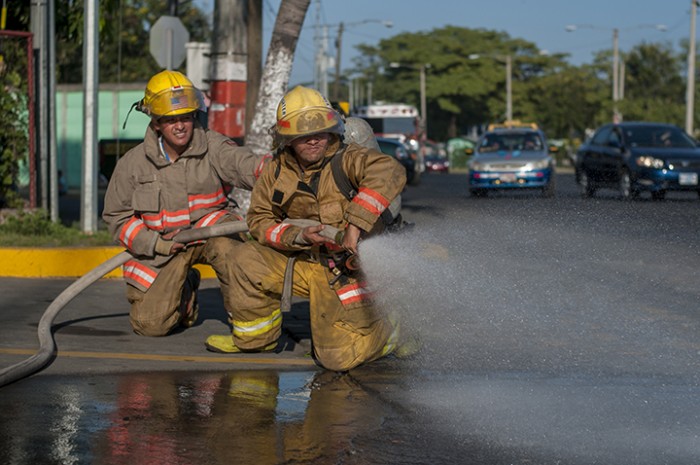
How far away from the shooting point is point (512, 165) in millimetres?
25656

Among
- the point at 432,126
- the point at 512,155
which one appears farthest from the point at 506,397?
the point at 432,126

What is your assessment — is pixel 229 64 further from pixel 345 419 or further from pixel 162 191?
pixel 345 419

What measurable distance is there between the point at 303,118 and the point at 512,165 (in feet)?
63.9

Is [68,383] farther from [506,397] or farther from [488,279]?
[488,279]

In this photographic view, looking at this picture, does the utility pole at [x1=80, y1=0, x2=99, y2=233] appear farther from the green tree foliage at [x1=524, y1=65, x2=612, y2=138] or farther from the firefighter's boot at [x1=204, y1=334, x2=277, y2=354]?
the green tree foliage at [x1=524, y1=65, x2=612, y2=138]

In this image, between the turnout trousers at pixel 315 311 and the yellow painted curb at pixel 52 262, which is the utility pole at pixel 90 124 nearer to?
the yellow painted curb at pixel 52 262

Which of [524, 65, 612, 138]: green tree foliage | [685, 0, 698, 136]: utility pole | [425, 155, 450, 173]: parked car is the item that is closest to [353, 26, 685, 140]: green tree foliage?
[524, 65, 612, 138]: green tree foliage

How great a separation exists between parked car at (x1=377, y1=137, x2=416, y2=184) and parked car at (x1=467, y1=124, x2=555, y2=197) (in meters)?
6.68

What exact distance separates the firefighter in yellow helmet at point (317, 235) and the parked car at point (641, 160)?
54.2ft

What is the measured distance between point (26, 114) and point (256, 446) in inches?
349

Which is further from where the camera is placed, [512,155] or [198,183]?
[512,155]

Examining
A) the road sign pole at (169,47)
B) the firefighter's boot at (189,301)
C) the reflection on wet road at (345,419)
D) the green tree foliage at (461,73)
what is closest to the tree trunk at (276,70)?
the road sign pole at (169,47)

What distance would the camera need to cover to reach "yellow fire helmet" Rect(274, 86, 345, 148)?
6496 millimetres

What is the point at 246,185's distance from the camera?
24.8 feet
